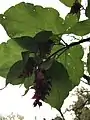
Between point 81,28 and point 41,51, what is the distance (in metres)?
0.07

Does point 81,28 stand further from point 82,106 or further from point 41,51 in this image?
point 82,106

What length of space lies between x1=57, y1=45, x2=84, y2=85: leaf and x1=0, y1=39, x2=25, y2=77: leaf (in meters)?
0.08

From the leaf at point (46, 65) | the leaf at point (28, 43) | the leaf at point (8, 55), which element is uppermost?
the leaf at point (8, 55)

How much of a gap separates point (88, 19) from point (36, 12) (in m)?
0.08

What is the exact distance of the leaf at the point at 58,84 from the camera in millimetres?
454

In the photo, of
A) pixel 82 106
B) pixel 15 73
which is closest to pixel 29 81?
pixel 15 73

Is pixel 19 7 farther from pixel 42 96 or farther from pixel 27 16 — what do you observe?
pixel 42 96

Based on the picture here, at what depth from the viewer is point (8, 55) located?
19.6 inches

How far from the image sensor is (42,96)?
0.40 meters

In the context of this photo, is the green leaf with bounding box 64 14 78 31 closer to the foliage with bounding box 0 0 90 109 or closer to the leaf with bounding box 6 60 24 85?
the foliage with bounding box 0 0 90 109

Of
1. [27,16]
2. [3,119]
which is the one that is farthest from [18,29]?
[3,119]

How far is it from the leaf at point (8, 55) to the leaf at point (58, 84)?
0.06 m

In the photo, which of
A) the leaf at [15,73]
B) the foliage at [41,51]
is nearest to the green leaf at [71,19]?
the foliage at [41,51]

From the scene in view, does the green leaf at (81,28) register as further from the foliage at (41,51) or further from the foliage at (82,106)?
the foliage at (82,106)
